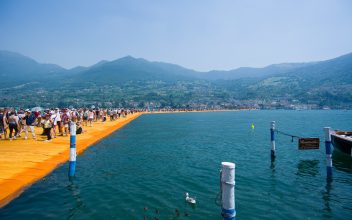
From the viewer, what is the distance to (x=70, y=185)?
10219 mm

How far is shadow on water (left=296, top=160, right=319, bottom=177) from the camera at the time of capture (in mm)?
13414

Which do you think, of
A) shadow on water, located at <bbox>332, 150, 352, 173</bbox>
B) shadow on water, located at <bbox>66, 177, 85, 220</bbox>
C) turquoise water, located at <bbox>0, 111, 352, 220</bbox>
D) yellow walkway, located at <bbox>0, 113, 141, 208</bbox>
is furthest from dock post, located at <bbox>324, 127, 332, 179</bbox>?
yellow walkway, located at <bbox>0, 113, 141, 208</bbox>

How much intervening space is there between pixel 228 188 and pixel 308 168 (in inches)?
471

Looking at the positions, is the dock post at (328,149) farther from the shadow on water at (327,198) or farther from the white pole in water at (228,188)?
the white pole in water at (228,188)

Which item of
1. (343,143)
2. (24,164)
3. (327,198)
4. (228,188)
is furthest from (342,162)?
(24,164)

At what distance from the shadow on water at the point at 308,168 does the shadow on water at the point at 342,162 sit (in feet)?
3.82

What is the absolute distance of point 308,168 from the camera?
48.0 ft

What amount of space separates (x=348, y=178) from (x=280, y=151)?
292 inches

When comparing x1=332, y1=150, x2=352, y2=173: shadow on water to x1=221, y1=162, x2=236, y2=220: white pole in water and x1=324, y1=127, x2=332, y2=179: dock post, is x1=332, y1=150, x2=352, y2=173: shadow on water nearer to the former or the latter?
x1=324, y1=127, x2=332, y2=179: dock post

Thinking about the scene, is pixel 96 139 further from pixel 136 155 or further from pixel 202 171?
pixel 202 171

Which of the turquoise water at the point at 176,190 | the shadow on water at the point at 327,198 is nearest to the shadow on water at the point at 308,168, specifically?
the turquoise water at the point at 176,190

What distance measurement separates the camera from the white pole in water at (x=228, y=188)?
14.6 feet

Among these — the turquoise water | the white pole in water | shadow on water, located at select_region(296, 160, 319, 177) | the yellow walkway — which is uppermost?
the white pole in water

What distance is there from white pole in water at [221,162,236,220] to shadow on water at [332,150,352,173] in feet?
42.0
